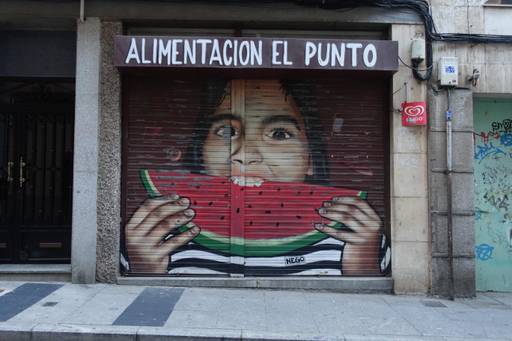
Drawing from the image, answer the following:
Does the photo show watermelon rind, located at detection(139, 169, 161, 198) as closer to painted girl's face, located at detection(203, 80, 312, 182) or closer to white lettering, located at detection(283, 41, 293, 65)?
painted girl's face, located at detection(203, 80, 312, 182)

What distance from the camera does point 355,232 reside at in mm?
7605

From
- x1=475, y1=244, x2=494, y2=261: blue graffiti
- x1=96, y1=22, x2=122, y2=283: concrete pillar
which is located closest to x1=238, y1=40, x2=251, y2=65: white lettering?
x1=96, y1=22, x2=122, y2=283: concrete pillar

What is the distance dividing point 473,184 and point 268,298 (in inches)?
145

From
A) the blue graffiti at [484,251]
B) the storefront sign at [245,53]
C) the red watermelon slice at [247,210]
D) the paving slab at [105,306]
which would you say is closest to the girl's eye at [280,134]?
the red watermelon slice at [247,210]

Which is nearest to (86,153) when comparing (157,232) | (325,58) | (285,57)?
(157,232)

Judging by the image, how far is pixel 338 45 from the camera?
6.96m

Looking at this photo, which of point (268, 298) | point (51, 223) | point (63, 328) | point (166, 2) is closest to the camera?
point (63, 328)

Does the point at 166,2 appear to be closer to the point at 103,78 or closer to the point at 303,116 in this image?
the point at 103,78

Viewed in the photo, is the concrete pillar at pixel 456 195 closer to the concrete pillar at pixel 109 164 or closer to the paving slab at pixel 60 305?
the concrete pillar at pixel 109 164

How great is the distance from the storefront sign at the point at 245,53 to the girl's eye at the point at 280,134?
3.79 ft

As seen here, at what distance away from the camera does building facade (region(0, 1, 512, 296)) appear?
7312 millimetres

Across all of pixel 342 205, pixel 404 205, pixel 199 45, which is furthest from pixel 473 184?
pixel 199 45

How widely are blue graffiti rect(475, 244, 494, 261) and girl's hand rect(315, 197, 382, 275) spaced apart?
173 centimetres

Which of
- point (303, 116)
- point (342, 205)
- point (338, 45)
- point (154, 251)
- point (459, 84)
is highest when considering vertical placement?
point (338, 45)
